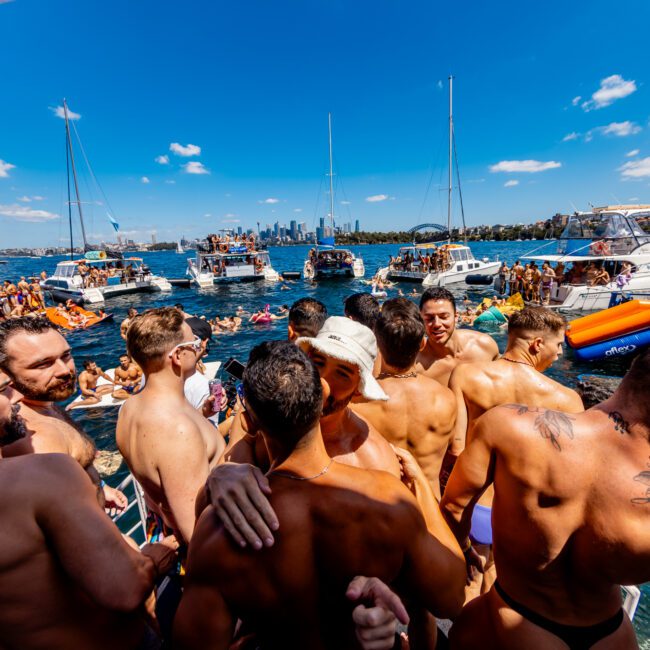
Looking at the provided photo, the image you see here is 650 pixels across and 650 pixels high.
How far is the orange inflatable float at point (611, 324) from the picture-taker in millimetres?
9398

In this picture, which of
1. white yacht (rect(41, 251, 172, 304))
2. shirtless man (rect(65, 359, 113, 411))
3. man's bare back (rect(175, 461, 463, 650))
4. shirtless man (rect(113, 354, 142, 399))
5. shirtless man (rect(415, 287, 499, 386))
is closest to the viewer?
man's bare back (rect(175, 461, 463, 650))

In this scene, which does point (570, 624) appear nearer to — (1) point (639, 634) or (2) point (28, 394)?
(1) point (639, 634)

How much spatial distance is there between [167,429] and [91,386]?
8549mm

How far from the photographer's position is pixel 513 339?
10.1 ft

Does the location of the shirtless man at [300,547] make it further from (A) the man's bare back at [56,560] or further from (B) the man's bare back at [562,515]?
(B) the man's bare back at [562,515]

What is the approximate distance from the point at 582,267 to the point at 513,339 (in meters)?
20.0

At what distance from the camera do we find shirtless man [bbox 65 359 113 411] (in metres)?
8.40

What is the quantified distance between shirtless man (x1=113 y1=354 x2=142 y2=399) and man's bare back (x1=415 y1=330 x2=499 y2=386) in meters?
7.61

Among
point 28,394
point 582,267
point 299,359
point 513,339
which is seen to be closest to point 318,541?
point 299,359

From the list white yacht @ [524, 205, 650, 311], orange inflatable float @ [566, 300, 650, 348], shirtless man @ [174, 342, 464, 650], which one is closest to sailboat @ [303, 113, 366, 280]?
white yacht @ [524, 205, 650, 311]

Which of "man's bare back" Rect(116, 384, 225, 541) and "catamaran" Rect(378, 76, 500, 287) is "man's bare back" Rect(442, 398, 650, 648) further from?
"catamaran" Rect(378, 76, 500, 287)

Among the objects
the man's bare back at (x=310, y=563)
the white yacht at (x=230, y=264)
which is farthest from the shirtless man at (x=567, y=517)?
the white yacht at (x=230, y=264)

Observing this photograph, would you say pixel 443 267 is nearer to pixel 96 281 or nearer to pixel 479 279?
pixel 479 279

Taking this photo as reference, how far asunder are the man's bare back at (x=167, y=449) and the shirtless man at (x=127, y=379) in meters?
7.21
